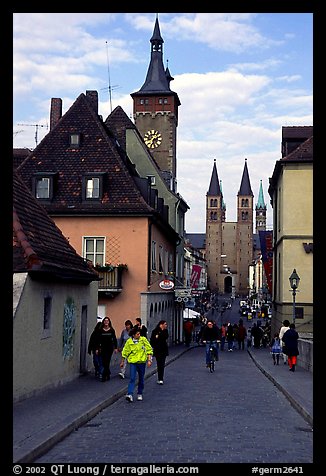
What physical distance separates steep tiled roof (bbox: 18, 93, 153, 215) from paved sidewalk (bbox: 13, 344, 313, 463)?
539 inches

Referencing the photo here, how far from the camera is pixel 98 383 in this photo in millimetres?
18438

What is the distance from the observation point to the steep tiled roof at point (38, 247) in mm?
14477

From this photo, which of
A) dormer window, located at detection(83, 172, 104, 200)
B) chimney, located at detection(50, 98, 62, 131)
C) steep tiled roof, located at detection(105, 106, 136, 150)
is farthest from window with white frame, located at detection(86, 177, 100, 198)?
steep tiled roof, located at detection(105, 106, 136, 150)

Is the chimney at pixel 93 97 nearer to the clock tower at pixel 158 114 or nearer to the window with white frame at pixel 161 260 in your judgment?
the window with white frame at pixel 161 260

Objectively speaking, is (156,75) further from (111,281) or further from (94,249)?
(111,281)

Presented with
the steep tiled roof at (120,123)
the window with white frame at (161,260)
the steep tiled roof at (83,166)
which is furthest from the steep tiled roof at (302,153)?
the steep tiled roof at (120,123)

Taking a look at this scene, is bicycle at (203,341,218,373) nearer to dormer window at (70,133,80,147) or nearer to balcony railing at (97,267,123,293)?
balcony railing at (97,267,123,293)

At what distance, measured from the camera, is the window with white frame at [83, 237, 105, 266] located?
3400 cm

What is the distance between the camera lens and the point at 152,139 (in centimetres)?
7688

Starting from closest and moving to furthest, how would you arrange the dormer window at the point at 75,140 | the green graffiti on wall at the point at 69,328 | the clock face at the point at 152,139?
the green graffiti on wall at the point at 69,328, the dormer window at the point at 75,140, the clock face at the point at 152,139

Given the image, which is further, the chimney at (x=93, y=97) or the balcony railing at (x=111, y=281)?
the chimney at (x=93, y=97)

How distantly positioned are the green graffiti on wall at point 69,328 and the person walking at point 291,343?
7.11 metres
